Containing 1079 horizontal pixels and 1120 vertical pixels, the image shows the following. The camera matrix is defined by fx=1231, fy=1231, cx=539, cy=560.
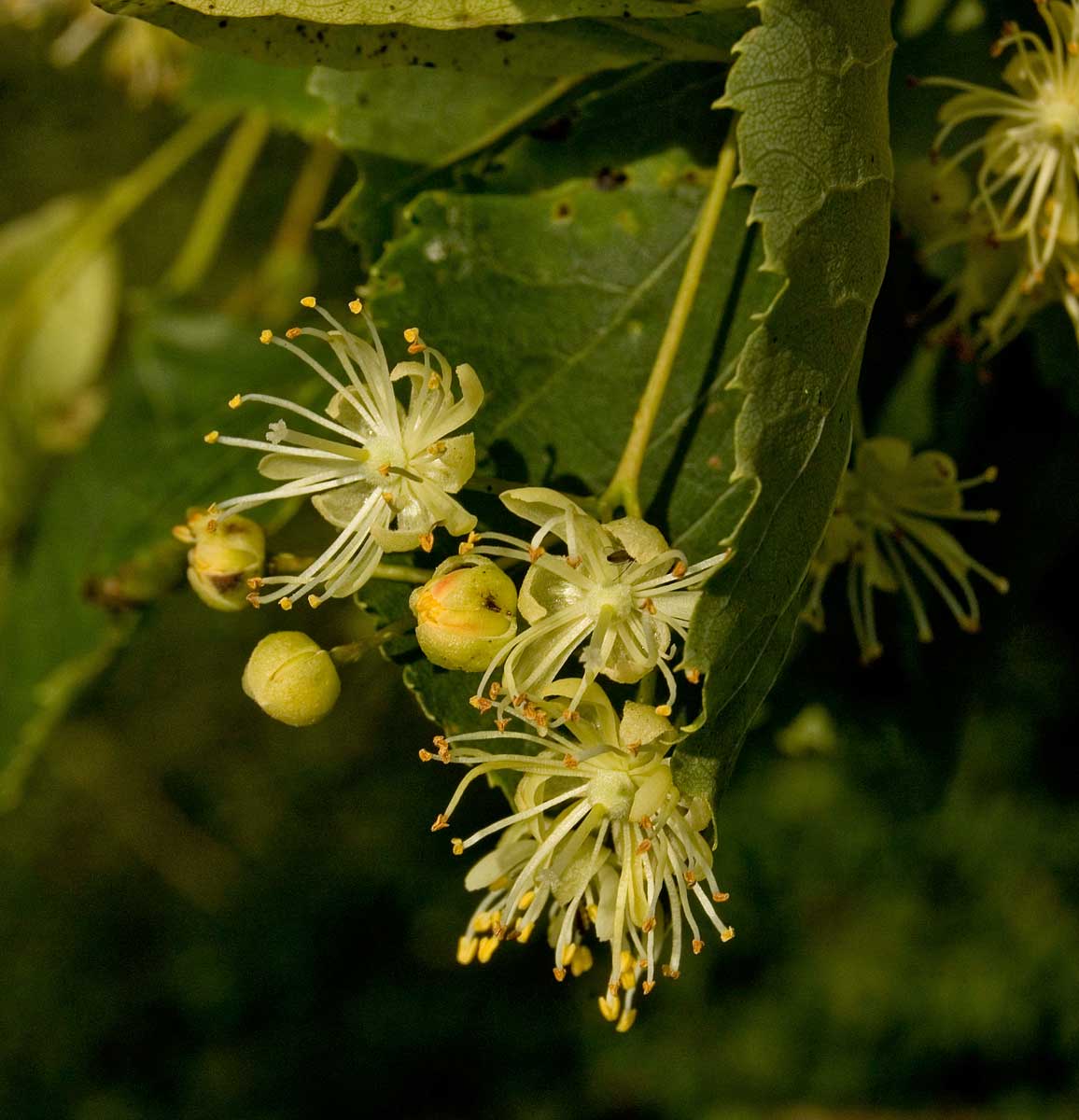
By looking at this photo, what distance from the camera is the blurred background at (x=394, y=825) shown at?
46.5 inches

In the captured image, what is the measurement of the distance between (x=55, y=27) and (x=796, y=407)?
162 cm

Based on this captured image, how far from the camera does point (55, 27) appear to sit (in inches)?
72.2

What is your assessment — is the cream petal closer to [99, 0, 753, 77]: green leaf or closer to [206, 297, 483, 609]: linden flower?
[206, 297, 483, 609]: linden flower

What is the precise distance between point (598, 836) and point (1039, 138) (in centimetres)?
61

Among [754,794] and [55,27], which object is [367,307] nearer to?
[55,27]

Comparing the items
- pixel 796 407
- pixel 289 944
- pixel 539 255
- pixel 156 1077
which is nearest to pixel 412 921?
pixel 289 944

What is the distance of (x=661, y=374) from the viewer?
0.84 metres

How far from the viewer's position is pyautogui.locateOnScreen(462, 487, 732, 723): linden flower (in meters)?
0.75

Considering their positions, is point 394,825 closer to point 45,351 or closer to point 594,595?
point 45,351

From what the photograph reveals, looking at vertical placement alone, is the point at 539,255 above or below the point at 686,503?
above

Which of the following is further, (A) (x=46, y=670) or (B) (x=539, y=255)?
(A) (x=46, y=670)

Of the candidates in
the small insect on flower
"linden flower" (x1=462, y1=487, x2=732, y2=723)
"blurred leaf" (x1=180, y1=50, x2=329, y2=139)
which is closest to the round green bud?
"linden flower" (x1=462, y1=487, x2=732, y2=723)

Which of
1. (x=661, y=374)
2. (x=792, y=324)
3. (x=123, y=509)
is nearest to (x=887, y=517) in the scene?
(x=661, y=374)

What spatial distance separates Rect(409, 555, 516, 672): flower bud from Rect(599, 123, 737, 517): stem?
0.39ft
